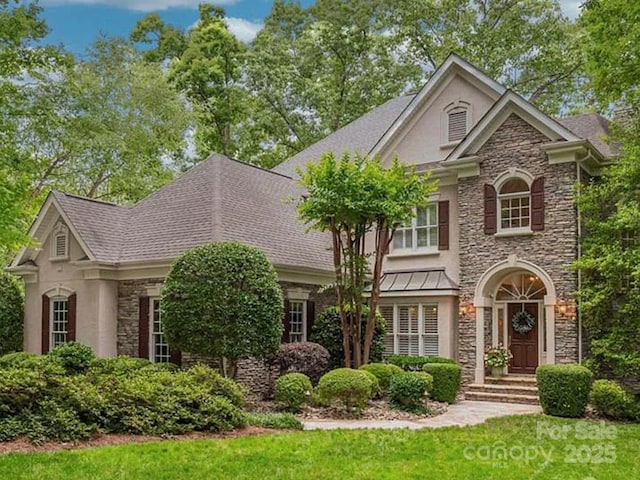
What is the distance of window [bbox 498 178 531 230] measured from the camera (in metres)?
17.4

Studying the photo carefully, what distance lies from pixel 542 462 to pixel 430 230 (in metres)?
11.0

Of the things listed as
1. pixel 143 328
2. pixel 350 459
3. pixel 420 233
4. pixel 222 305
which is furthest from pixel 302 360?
pixel 350 459

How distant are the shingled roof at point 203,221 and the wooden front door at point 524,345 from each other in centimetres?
522

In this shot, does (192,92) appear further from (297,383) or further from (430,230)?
(297,383)

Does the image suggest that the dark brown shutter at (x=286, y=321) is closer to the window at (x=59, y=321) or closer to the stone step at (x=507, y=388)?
the stone step at (x=507, y=388)

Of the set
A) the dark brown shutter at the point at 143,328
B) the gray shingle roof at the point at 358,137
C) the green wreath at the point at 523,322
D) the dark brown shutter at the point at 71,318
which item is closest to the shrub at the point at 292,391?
the dark brown shutter at the point at 143,328

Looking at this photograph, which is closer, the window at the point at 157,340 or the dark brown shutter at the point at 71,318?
the window at the point at 157,340

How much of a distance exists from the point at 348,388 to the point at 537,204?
721 cm

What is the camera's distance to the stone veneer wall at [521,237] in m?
16.6

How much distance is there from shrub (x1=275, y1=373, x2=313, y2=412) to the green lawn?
282 centimetres

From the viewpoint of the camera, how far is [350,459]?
341 inches

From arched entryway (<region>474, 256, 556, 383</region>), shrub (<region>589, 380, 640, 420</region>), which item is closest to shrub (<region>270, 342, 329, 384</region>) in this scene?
arched entryway (<region>474, 256, 556, 383</region>)

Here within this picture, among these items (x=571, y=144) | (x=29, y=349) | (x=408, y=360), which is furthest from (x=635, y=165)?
(x=29, y=349)

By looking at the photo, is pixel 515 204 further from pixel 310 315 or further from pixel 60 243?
pixel 60 243
